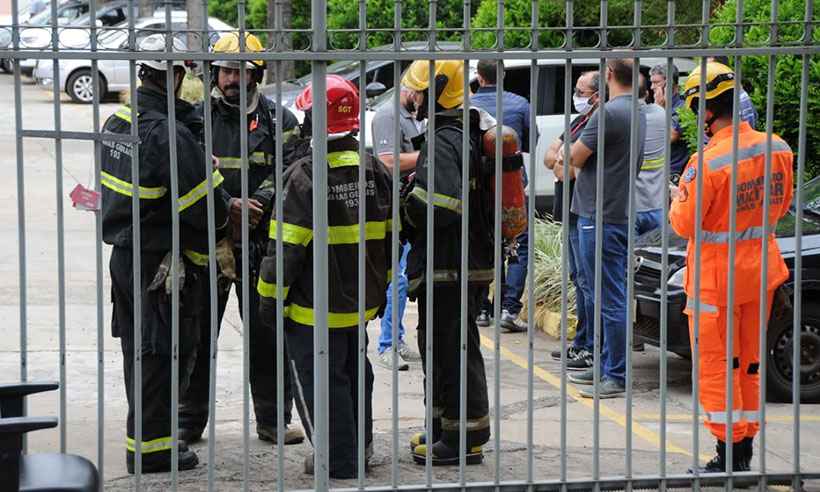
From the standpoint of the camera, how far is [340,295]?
555 cm

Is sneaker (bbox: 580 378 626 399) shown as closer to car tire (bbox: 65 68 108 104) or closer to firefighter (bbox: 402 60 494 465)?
firefighter (bbox: 402 60 494 465)

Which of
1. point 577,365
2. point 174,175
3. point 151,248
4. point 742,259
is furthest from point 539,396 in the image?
point 174,175

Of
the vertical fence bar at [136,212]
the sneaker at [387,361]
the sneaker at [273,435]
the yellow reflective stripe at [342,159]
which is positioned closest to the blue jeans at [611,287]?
the sneaker at [387,361]

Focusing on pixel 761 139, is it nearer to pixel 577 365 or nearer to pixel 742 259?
pixel 742 259

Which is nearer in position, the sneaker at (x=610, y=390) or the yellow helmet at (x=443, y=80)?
the yellow helmet at (x=443, y=80)

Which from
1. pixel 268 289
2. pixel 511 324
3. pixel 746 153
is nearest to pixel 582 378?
pixel 511 324

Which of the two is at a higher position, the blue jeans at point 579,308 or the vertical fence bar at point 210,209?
the vertical fence bar at point 210,209

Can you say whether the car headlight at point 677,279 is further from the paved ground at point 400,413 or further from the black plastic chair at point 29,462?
the black plastic chair at point 29,462

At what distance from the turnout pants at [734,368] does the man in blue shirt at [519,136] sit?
9.53ft

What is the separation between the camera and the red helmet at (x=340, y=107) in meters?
5.48

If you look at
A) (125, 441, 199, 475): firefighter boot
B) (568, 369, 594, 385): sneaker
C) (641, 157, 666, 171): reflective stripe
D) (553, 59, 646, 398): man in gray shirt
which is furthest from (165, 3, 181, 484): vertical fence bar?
(641, 157, 666, 171): reflective stripe

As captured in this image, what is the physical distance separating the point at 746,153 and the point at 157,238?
2.61m

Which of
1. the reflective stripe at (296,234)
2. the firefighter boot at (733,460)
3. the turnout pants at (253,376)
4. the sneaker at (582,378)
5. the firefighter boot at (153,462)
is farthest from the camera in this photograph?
the sneaker at (582,378)

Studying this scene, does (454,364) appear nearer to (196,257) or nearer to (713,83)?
(196,257)
